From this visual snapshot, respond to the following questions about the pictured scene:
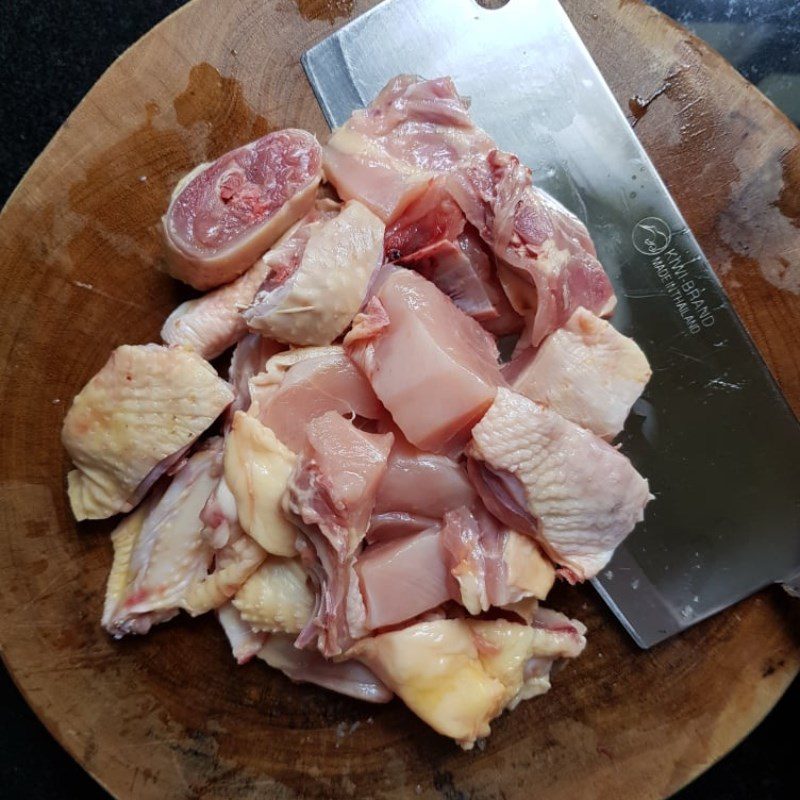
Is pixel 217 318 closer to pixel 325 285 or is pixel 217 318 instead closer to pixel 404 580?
pixel 325 285

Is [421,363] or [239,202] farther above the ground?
[239,202]

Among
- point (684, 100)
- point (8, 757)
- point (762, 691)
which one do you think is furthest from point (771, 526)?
point (8, 757)

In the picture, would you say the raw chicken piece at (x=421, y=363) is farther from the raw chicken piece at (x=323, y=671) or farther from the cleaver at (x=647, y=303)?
the raw chicken piece at (x=323, y=671)

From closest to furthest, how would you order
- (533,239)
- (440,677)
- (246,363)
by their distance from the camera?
(440,677), (533,239), (246,363)

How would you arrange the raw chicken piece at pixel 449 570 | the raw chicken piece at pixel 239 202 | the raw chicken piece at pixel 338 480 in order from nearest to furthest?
the raw chicken piece at pixel 338 480 → the raw chicken piece at pixel 449 570 → the raw chicken piece at pixel 239 202

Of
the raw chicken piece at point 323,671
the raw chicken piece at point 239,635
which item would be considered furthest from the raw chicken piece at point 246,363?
the raw chicken piece at point 323,671

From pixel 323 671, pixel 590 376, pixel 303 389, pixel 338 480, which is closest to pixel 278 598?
pixel 323 671

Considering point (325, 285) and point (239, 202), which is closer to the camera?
point (325, 285)

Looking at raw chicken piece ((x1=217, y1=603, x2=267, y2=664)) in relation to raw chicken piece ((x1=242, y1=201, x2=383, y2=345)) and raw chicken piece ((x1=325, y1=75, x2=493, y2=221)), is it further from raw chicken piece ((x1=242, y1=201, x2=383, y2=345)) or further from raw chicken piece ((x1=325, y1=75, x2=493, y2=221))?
raw chicken piece ((x1=325, y1=75, x2=493, y2=221))

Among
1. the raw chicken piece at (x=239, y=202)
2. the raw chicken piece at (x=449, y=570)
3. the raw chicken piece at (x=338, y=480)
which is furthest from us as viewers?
the raw chicken piece at (x=239, y=202)
